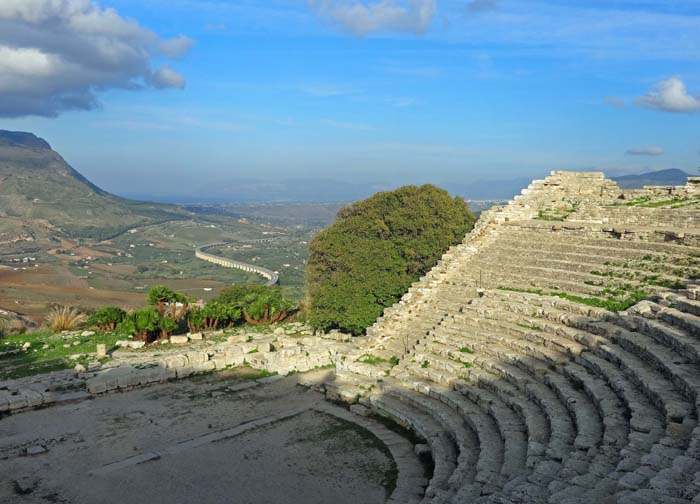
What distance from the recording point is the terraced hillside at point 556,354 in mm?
8906

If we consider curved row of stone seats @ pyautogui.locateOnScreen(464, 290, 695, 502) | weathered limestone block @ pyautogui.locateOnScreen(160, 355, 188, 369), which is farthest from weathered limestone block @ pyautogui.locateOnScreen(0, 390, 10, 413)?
curved row of stone seats @ pyautogui.locateOnScreen(464, 290, 695, 502)

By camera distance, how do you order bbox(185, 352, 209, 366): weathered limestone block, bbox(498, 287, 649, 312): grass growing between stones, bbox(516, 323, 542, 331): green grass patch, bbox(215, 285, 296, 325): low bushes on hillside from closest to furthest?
bbox(498, 287, 649, 312): grass growing between stones, bbox(516, 323, 542, 331): green grass patch, bbox(185, 352, 209, 366): weathered limestone block, bbox(215, 285, 296, 325): low bushes on hillside

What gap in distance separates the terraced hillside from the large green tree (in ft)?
5.42

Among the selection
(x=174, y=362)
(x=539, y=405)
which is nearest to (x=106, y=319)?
(x=174, y=362)

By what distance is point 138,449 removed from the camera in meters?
13.4

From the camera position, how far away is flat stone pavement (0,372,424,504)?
37.6 feet

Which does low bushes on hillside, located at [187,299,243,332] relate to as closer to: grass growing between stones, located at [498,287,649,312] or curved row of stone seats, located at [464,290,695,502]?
grass growing between stones, located at [498,287,649,312]

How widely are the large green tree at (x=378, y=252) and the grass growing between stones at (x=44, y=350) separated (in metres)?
8.05

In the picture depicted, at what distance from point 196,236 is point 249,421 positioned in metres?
104

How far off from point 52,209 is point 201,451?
360ft

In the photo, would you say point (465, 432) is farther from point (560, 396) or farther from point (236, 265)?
point (236, 265)

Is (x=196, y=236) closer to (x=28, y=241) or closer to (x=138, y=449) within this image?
(x=28, y=241)

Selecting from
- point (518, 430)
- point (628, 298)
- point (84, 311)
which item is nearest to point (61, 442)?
point (518, 430)

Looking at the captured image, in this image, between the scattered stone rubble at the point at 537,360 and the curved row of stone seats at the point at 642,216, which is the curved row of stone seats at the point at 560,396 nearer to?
the scattered stone rubble at the point at 537,360
